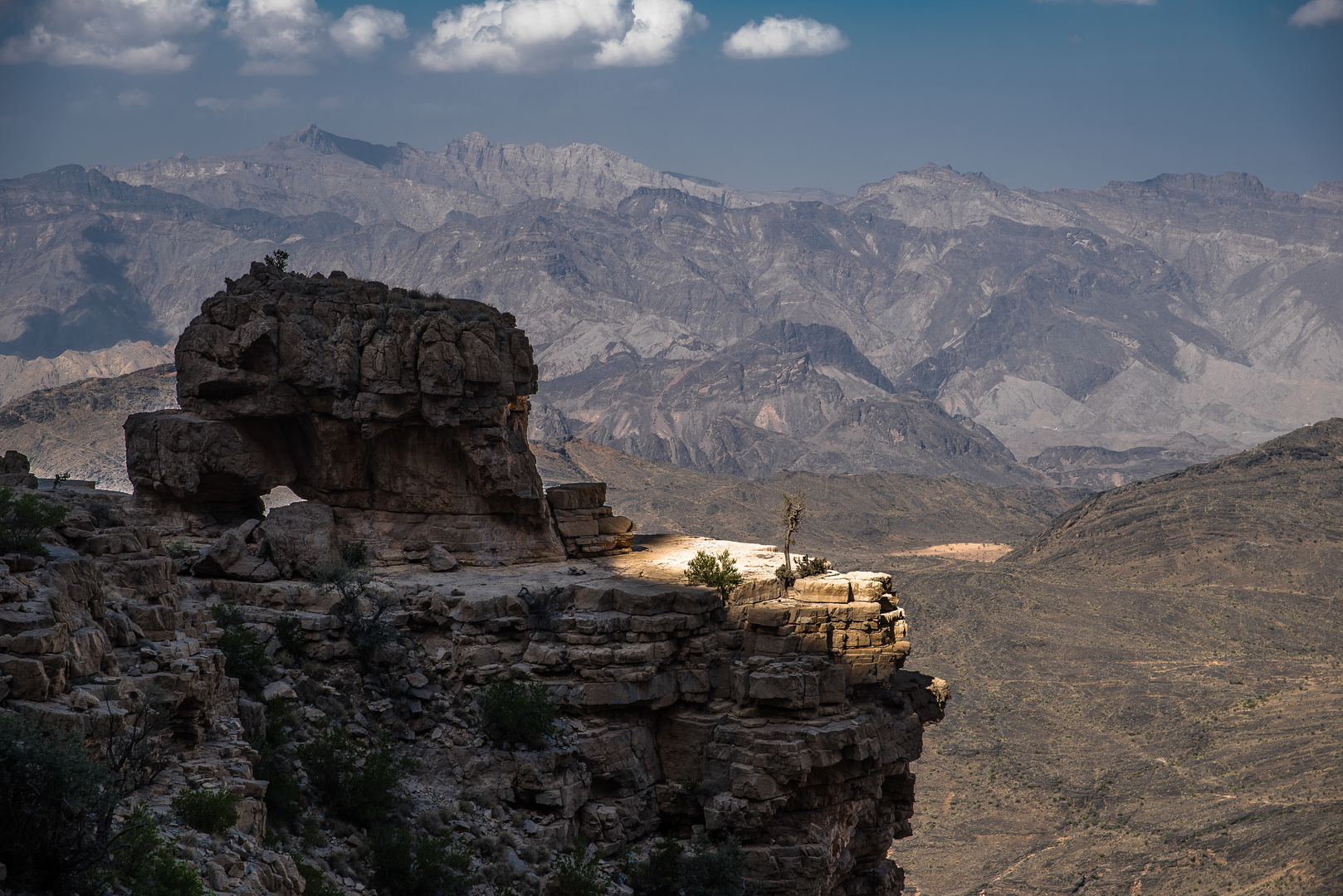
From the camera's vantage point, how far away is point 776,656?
2720cm

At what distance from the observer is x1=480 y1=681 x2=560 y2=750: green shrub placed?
2497cm

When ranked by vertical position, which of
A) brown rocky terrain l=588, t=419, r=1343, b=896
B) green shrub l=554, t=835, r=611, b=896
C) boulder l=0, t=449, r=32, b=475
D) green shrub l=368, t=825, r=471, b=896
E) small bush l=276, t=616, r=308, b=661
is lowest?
brown rocky terrain l=588, t=419, r=1343, b=896

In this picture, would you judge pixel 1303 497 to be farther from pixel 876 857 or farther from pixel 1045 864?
pixel 876 857

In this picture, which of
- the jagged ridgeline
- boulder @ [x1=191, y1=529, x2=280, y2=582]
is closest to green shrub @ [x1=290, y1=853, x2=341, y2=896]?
the jagged ridgeline

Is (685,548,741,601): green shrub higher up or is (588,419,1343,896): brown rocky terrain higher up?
(685,548,741,601): green shrub

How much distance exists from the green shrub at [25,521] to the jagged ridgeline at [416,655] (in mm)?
307

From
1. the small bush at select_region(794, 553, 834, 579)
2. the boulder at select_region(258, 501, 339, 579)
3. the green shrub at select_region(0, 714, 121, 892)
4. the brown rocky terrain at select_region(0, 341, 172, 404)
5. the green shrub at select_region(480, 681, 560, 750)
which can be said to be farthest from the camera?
the brown rocky terrain at select_region(0, 341, 172, 404)

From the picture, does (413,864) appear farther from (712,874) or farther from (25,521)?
(25,521)

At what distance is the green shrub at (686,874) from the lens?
2461 centimetres

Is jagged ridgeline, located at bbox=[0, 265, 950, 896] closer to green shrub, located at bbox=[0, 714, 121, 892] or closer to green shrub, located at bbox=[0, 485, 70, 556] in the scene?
green shrub, located at bbox=[0, 485, 70, 556]

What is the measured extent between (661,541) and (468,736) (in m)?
12.8

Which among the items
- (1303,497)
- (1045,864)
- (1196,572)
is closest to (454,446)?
(1045,864)

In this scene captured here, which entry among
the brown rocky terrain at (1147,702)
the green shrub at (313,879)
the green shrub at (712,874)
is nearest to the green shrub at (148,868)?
the green shrub at (313,879)

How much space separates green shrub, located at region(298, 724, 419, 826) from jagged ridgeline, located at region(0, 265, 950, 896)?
7 centimetres
